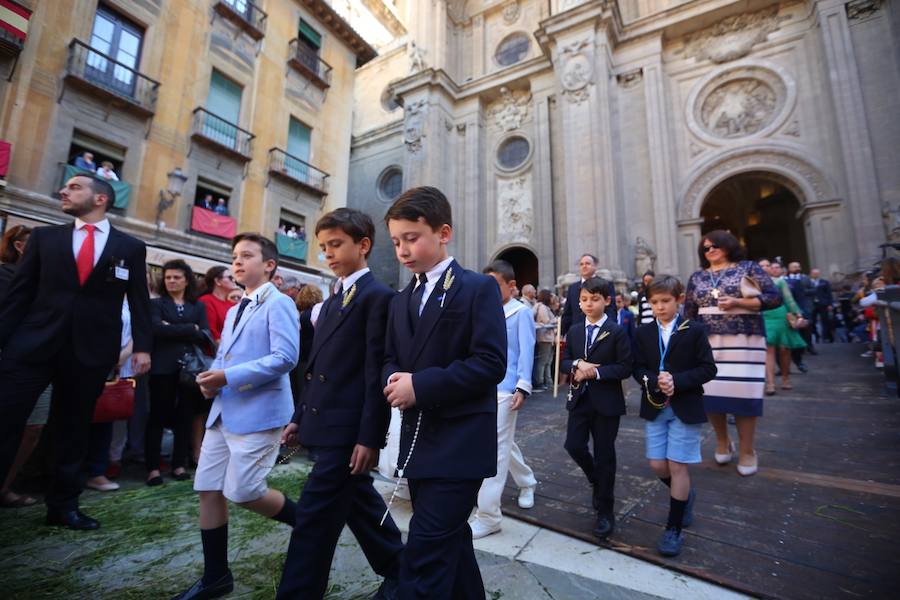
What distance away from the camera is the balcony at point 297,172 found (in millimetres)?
14578

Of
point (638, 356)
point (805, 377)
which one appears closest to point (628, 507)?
point (638, 356)

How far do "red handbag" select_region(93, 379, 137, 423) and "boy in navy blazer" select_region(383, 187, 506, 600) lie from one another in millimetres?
3166

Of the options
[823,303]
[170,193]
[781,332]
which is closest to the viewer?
[781,332]

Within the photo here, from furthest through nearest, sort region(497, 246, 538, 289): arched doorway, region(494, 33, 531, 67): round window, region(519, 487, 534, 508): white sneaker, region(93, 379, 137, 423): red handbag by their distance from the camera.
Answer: region(494, 33, 531, 67): round window, region(497, 246, 538, 289): arched doorway, region(93, 379, 137, 423): red handbag, region(519, 487, 534, 508): white sneaker

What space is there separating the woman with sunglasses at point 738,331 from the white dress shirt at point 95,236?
15.8ft

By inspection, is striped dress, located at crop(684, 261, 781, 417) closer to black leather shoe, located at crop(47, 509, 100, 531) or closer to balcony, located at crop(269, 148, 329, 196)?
black leather shoe, located at crop(47, 509, 100, 531)

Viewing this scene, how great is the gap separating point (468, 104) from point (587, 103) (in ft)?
21.1

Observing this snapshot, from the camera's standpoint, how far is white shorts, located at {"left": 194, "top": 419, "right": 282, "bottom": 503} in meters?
1.97

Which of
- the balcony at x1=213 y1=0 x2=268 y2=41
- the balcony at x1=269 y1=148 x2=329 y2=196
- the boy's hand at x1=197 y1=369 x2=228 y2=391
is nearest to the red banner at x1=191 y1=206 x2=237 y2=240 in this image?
the balcony at x1=269 y1=148 x2=329 y2=196

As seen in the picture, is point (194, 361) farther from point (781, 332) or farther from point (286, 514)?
point (781, 332)

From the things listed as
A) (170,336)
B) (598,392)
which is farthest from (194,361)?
(598,392)

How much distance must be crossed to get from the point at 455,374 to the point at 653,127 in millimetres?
16052

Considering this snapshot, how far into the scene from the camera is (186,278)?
13.3ft

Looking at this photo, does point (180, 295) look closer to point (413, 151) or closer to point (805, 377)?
point (805, 377)
